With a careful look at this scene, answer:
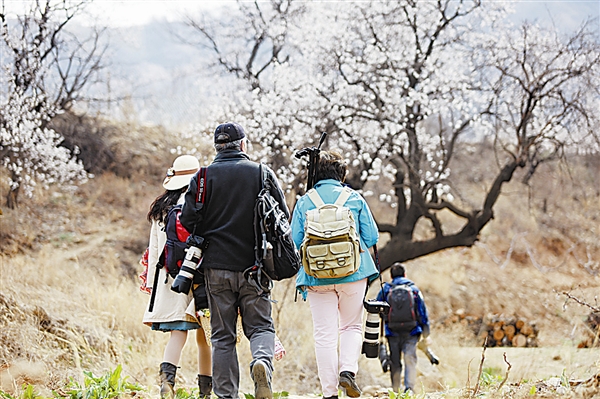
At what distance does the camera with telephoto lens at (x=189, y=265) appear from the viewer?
3.50 metres

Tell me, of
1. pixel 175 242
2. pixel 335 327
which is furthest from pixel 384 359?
pixel 175 242

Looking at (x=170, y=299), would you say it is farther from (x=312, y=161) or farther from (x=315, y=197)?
(x=312, y=161)

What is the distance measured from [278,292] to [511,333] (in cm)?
643

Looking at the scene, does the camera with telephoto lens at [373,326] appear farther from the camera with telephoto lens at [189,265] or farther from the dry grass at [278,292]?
the camera with telephoto lens at [189,265]

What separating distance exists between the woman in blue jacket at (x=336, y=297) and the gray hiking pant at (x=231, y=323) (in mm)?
553

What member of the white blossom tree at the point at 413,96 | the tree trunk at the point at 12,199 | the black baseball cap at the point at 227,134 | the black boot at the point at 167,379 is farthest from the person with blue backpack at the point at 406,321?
the tree trunk at the point at 12,199

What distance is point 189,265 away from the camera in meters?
3.52

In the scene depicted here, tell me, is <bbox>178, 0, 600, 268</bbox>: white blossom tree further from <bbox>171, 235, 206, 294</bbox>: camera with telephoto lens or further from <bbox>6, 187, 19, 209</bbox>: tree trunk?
<bbox>6, 187, 19, 209</bbox>: tree trunk

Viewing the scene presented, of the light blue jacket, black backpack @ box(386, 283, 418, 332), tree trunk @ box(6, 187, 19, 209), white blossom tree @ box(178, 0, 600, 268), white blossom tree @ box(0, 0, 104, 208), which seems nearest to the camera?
the light blue jacket

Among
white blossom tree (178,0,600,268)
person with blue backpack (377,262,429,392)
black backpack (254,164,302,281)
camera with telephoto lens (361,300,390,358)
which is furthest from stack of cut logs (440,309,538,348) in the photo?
black backpack (254,164,302,281)

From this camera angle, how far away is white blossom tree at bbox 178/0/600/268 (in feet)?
35.7

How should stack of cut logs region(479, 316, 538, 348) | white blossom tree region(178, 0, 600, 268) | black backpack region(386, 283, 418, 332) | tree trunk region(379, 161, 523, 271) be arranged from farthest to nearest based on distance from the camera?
1. stack of cut logs region(479, 316, 538, 348)
2. tree trunk region(379, 161, 523, 271)
3. white blossom tree region(178, 0, 600, 268)
4. black backpack region(386, 283, 418, 332)

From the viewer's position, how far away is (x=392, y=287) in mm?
6520

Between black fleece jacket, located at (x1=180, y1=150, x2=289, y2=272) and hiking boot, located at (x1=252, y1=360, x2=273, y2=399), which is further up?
black fleece jacket, located at (x1=180, y1=150, x2=289, y2=272)
